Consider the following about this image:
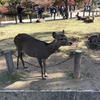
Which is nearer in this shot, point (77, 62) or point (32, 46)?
point (77, 62)

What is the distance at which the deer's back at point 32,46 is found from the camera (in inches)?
215

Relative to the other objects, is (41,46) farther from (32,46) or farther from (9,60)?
(9,60)

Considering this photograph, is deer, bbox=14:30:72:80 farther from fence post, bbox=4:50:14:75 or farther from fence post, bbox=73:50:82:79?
fence post, bbox=4:50:14:75

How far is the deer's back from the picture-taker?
5.47 m

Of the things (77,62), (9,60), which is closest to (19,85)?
(9,60)

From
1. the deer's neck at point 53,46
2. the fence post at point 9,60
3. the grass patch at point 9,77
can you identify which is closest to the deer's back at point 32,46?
the deer's neck at point 53,46

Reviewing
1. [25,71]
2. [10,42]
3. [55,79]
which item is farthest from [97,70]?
[10,42]

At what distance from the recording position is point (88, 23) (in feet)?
49.2

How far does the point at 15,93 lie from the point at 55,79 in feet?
8.30

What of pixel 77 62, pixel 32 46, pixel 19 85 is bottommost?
pixel 19 85

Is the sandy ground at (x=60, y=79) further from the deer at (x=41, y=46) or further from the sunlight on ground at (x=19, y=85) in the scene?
the deer at (x=41, y=46)

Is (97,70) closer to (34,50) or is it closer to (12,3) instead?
(34,50)

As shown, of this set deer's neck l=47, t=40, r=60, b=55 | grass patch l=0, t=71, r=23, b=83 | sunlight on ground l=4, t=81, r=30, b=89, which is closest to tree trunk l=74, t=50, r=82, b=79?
deer's neck l=47, t=40, r=60, b=55

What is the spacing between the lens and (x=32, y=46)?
5672 mm
